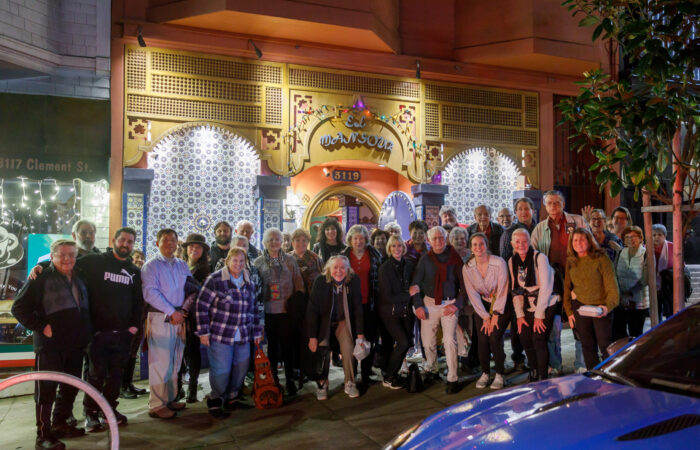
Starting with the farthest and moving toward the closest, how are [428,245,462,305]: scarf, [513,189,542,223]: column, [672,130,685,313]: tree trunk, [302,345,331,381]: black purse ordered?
[513,189,542,223]: column < [428,245,462,305]: scarf < [302,345,331,381]: black purse < [672,130,685,313]: tree trunk

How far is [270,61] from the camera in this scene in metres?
10.3

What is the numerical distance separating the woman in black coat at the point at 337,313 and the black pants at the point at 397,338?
415mm

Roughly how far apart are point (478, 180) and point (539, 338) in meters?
6.25

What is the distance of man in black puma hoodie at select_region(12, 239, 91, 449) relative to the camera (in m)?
4.85

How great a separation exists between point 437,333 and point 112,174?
6.24 metres

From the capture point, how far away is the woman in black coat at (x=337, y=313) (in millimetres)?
6086

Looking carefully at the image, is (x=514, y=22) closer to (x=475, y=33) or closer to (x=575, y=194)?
(x=475, y=33)

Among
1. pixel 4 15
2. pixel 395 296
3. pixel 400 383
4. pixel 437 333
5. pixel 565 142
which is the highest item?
pixel 4 15

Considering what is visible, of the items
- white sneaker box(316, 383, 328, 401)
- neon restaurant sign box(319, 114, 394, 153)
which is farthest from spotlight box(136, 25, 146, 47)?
white sneaker box(316, 383, 328, 401)

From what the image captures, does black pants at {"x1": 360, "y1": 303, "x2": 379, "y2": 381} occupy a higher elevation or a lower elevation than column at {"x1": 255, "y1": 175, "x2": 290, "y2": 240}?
lower

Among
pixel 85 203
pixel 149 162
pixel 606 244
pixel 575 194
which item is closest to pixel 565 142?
pixel 575 194

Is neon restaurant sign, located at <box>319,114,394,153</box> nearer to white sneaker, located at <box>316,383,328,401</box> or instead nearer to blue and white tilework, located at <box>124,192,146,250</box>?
blue and white tilework, located at <box>124,192,146,250</box>

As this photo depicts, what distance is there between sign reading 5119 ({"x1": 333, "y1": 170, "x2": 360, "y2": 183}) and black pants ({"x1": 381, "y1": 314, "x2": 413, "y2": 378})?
23.7ft

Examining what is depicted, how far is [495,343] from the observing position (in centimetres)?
619
